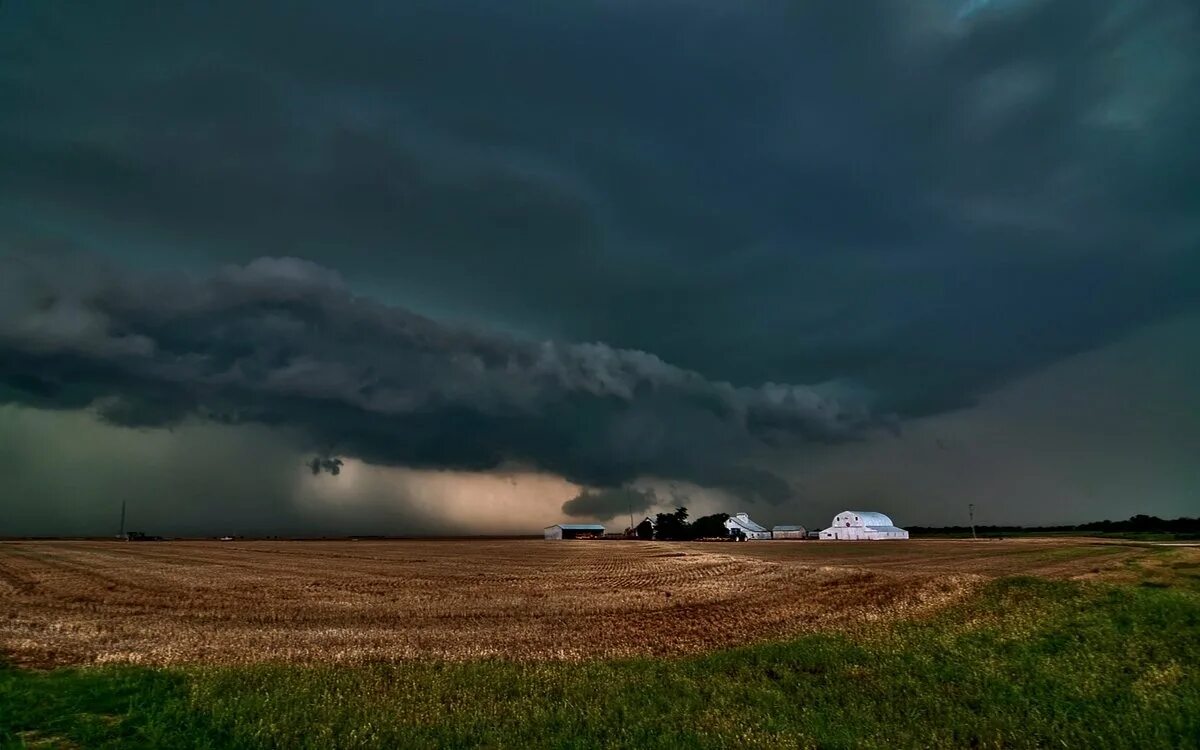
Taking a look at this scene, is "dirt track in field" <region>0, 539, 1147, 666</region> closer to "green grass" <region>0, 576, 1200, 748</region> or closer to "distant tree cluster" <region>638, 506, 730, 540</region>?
"green grass" <region>0, 576, 1200, 748</region>

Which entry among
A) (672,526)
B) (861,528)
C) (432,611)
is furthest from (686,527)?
(432,611)

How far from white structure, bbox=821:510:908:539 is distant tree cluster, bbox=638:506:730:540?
2941cm

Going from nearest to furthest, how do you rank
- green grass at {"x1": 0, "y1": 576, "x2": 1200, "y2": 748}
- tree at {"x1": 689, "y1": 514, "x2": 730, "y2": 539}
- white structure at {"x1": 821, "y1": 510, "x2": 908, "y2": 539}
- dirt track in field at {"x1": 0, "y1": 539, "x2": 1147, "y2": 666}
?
green grass at {"x1": 0, "y1": 576, "x2": 1200, "y2": 748}, dirt track in field at {"x1": 0, "y1": 539, "x2": 1147, "y2": 666}, white structure at {"x1": 821, "y1": 510, "x2": 908, "y2": 539}, tree at {"x1": 689, "y1": 514, "x2": 730, "y2": 539}

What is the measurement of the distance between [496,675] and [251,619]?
17.0 m

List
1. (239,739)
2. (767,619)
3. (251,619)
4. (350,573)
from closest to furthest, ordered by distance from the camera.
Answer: (239,739) → (767,619) → (251,619) → (350,573)

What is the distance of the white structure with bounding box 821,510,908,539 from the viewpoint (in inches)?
6737

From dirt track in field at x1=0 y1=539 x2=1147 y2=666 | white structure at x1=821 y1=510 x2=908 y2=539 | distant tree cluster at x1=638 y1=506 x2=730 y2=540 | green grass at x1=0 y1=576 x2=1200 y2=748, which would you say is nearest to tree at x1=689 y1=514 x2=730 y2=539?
distant tree cluster at x1=638 y1=506 x2=730 y2=540

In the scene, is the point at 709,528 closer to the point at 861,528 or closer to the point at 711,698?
the point at 861,528

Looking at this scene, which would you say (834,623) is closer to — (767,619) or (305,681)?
(767,619)

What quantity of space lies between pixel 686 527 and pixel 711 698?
182975 mm

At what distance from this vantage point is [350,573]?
179 feet

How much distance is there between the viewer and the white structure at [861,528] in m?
171

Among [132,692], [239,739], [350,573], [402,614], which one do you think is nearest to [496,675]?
[239,739]

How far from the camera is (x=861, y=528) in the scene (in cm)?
17238
